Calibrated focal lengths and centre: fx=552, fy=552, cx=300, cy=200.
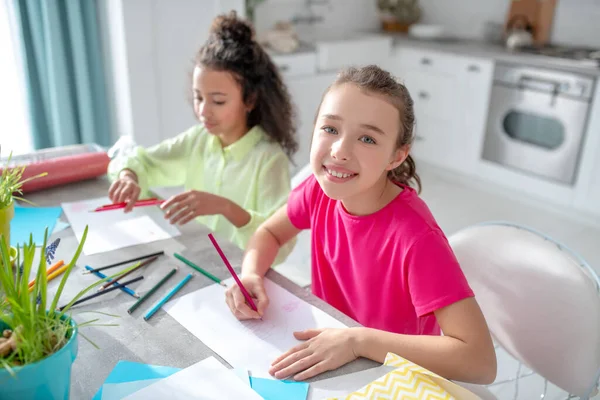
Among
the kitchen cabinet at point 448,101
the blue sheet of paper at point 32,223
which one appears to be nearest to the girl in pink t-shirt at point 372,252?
the blue sheet of paper at point 32,223

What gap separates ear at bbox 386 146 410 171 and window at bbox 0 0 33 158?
→ 2233 millimetres

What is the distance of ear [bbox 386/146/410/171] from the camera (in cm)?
109

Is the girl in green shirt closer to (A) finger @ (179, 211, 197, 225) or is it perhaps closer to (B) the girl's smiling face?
(A) finger @ (179, 211, 197, 225)

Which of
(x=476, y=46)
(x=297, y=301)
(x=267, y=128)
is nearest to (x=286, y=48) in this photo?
(x=476, y=46)

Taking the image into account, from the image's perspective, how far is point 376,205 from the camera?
1139 mm

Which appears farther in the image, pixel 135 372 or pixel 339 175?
pixel 339 175

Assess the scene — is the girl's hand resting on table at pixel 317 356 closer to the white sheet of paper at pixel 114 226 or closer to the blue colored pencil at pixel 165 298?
the blue colored pencil at pixel 165 298

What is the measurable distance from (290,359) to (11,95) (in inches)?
100.0

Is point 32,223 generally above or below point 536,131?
above

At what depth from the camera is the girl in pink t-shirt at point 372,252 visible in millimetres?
897

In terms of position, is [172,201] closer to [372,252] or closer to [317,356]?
[372,252]

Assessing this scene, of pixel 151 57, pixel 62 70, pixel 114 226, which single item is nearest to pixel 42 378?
pixel 114 226

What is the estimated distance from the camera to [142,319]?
972mm

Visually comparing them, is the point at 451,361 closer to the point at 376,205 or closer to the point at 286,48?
the point at 376,205
